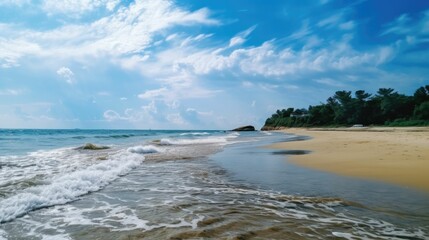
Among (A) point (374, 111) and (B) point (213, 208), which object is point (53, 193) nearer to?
(B) point (213, 208)

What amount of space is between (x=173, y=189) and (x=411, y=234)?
579 centimetres

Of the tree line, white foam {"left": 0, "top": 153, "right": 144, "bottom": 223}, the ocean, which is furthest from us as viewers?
the tree line

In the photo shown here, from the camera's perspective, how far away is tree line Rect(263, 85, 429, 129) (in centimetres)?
6212

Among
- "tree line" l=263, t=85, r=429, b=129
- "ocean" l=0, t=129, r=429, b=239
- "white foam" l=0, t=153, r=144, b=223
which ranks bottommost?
"ocean" l=0, t=129, r=429, b=239

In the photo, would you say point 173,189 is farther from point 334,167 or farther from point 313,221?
point 334,167

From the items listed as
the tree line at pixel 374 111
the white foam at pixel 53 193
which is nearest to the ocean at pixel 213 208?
the white foam at pixel 53 193

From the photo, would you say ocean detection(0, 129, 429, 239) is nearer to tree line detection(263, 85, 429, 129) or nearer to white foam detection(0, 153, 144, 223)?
white foam detection(0, 153, 144, 223)

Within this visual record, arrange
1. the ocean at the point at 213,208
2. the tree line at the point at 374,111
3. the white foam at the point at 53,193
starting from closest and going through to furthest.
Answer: the ocean at the point at 213,208
the white foam at the point at 53,193
the tree line at the point at 374,111

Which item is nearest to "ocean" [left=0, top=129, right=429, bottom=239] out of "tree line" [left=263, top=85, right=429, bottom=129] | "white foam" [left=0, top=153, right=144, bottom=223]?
"white foam" [left=0, top=153, right=144, bottom=223]

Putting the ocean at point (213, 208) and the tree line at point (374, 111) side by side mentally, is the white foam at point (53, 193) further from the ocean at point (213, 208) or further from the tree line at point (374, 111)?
the tree line at point (374, 111)

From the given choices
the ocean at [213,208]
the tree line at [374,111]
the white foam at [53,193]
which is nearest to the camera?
the ocean at [213,208]

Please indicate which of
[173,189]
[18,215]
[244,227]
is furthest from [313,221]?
[18,215]

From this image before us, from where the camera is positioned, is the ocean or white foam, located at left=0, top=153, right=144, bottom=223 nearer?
the ocean

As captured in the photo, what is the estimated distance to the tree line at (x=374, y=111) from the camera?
204ft
